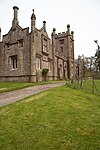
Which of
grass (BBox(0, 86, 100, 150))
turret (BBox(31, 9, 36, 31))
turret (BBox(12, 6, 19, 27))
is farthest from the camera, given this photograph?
turret (BBox(12, 6, 19, 27))

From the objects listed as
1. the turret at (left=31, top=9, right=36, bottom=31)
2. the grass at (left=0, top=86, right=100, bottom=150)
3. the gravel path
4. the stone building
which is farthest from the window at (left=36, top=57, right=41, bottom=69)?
the grass at (left=0, top=86, right=100, bottom=150)

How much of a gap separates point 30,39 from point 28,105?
1959 centimetres

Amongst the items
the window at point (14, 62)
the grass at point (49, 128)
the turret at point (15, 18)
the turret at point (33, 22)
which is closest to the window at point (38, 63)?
the window at point (14, 62)

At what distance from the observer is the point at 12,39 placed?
30.3 m

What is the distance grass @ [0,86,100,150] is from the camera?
5445 mm

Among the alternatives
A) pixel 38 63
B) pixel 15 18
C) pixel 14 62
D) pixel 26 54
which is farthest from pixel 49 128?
pixel 15 18

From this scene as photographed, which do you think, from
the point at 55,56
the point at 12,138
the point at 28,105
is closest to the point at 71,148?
the point at 12,138

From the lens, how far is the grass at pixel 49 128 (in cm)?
545

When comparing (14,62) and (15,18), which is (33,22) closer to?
(15,18)

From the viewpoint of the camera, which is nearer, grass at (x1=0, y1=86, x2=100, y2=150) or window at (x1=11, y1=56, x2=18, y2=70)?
grass at (x1=0, y1=86, x2=100, y2=150)

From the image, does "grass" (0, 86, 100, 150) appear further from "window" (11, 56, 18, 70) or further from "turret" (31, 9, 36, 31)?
"window" (11, 56, 18, 70)

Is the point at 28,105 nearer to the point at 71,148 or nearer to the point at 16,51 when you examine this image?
the point at 71,148

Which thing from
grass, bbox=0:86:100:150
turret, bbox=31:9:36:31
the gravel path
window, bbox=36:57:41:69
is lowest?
grass, bbox=0:86:100:150

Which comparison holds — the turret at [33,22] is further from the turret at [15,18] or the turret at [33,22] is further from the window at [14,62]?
the window at [14,62]
